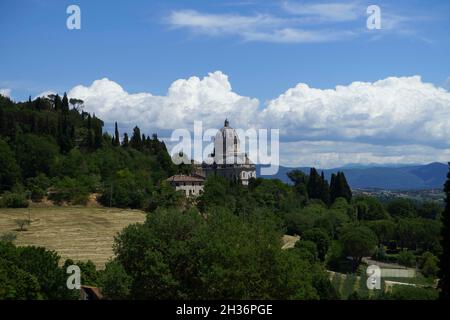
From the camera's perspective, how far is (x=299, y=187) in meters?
107

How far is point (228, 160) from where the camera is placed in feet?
437

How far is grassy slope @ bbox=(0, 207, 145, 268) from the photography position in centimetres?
5691

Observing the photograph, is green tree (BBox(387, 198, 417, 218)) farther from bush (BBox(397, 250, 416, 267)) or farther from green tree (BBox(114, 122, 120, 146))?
green tree (BBox(114, 122, 120, 146))

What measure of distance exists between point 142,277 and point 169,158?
76.9 m

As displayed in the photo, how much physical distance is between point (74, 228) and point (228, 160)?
68.9 m

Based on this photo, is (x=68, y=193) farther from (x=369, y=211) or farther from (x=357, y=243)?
(x=369, y=211)

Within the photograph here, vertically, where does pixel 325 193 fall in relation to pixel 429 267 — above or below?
above

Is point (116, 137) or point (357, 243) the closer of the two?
point (357, 243)

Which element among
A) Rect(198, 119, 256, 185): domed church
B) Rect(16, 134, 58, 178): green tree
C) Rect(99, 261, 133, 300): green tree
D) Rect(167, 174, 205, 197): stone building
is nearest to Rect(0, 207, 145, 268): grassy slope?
Rect(16, 134, 58, 178): green tree

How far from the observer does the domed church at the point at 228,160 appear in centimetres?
12888

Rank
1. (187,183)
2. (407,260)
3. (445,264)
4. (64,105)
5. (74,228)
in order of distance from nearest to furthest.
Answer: (445,264)
(407,260)
(74,228)
(187,183)
(64,105)

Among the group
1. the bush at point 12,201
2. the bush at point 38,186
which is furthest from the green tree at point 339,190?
the bush at point 12,201

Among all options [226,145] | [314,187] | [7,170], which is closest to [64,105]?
[7,170]

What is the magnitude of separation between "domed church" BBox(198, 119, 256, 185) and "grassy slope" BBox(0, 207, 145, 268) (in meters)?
50.0
